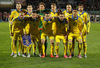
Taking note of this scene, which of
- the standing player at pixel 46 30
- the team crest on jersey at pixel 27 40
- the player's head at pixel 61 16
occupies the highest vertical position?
the player's head at pixel 61 16

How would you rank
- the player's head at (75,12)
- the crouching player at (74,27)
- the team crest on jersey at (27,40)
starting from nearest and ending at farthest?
the player's head at (75,12) → the crouching player at (74,27) → the team crest on jersey at (27,40)

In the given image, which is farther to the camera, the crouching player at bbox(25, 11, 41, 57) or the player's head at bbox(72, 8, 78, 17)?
the crouching player at bbox(25, 11, 41, 57)

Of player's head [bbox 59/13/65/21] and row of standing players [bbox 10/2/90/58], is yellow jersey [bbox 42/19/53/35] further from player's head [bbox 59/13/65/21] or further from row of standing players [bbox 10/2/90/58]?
player's head [bbox 59/13/65/21]

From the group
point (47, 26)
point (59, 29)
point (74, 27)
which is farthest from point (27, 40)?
point (74, 27)

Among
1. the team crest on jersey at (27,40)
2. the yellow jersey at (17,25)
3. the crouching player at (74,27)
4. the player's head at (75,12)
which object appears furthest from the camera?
the yellow jersey at (17,25)

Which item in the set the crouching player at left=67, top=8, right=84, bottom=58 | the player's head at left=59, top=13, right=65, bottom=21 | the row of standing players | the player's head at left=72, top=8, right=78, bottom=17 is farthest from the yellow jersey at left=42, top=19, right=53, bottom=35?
the player's head at left=72, top=8, right=78, bottom=17

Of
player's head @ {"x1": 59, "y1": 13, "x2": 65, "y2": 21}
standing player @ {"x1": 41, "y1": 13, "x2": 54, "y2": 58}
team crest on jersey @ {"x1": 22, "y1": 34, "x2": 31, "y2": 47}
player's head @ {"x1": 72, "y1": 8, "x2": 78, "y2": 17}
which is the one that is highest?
player's head @ {"x1": 72, "y1": 8, "x2": 78, "y2": 17}

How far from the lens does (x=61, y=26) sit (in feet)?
34.6

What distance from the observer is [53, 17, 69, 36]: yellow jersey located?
414 inches

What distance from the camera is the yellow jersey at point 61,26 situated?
10.5m

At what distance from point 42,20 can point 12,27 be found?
1232 millimetres

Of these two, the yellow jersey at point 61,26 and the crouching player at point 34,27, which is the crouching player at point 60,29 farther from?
the crouching player at point 34,27

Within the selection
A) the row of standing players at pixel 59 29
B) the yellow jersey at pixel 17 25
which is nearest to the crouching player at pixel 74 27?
the row of standing players at pixel 59 29

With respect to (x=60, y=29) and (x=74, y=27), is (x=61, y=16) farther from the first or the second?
(x=74, y=27)
